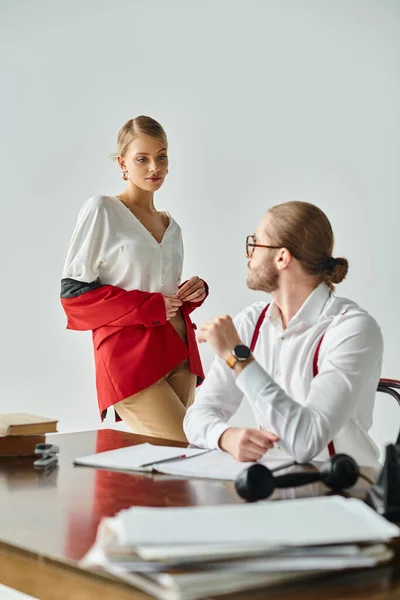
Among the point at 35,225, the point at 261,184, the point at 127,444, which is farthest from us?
the point at 35,225

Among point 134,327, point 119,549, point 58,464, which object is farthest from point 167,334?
point 119,549

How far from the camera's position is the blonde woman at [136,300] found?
3037 millimetres

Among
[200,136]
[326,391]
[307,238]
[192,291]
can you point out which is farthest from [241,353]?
[200,136]

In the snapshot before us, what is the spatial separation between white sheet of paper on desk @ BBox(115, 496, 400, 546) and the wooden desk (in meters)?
0.06

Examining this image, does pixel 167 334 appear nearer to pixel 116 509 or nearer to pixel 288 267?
pixel 288 267

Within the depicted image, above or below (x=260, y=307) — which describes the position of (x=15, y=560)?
below

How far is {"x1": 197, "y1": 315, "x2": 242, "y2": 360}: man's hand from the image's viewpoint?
199 centimetres

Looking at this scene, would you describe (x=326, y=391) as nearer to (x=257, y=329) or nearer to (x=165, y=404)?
(x=257, y=329)

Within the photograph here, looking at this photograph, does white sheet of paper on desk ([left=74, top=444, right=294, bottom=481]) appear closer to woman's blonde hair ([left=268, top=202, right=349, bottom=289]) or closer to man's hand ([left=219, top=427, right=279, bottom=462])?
man's hand ([left=219, top=427, right=279, bottom=462])

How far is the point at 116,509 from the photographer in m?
1.40

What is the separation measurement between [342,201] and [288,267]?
218 centimetres

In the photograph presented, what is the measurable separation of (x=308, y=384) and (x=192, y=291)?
1071mm

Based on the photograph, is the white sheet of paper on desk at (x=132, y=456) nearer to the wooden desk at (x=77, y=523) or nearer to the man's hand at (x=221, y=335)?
the wooden desk at (x=77, y=523)

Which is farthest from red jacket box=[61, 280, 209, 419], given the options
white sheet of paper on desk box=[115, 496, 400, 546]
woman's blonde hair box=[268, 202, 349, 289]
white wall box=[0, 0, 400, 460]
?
white sheet of paper on desk box=[115, 496, 400, 546]
